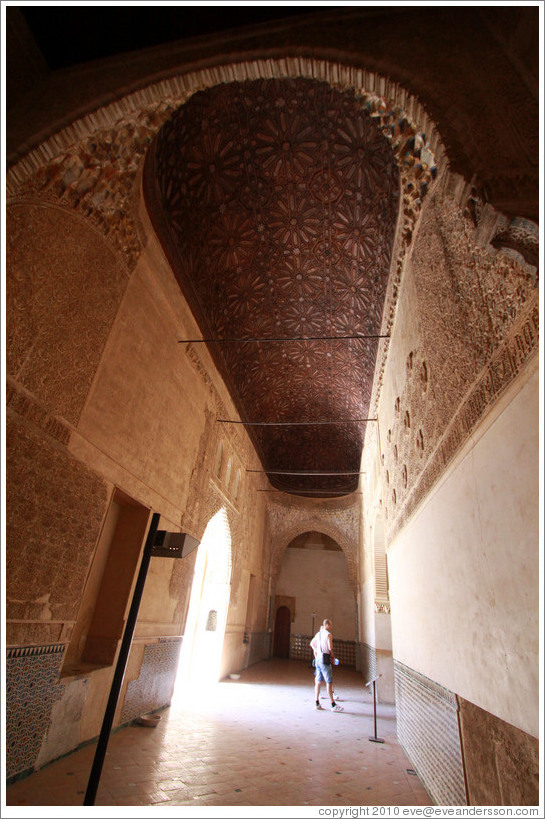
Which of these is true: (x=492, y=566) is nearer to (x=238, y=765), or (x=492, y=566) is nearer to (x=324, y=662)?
(x=238, y=765)

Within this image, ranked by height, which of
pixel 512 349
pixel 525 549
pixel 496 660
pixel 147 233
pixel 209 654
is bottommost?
pixel 209 654

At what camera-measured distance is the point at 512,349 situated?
76.4 inches

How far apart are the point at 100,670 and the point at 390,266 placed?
5.31 metres

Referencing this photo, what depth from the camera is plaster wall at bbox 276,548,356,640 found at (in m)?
14.2

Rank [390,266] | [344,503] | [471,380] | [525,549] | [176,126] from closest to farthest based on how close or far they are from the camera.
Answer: [525,549] < [471,380] < [176,126] < [390,266] < [344,503]

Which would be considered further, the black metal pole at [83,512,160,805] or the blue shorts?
the blue shorts

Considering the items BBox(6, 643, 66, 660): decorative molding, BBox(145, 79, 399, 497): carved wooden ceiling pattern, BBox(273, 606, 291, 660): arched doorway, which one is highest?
BBox(145, 79, 399, 497): carved wooden ceiling pattern

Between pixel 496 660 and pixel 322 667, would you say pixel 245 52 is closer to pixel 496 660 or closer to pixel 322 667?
pixel 496 660

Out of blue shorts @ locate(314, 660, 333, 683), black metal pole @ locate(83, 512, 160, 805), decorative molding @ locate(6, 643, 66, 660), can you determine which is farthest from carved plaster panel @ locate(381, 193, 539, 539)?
blue shorts @ locate(314, 660, 333, 683)

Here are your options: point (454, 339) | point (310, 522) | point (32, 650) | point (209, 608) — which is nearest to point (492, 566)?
point (454, 339)

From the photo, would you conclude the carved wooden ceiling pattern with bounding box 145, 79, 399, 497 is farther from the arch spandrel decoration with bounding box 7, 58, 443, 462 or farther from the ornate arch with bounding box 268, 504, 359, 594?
the ornate arch with bounding box 268, 504, 359, 594

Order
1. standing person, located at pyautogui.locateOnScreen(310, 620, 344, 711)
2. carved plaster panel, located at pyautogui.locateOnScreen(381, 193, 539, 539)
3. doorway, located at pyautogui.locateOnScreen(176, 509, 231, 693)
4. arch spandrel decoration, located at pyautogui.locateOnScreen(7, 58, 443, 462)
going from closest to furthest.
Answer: carved plaster panel, located at pyautogui.locateOnScreen(381, 193, 539, 539)
arch spandrel decoration, located at pyautogui.locateOnScreen(7, 58, 443, 462)
standing person, located at pyautogui.locateOnScreen(310, 620, 344, 711)
doorway, located at pyautogui.locateOnScreen(176, 509, 231, 693)

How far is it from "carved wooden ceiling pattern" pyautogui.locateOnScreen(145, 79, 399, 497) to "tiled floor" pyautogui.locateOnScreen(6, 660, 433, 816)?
504 centimetres

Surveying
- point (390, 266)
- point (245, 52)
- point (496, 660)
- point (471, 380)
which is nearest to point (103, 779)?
point (496, 660)
